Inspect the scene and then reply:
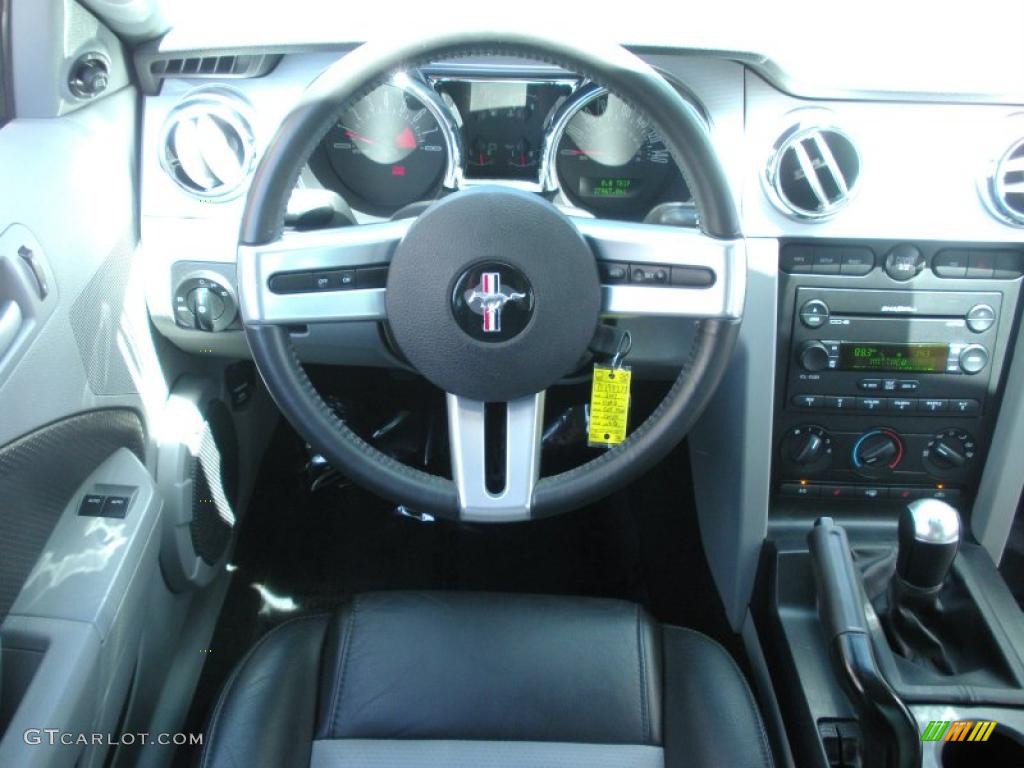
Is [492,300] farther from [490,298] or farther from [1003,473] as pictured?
[1003,473]

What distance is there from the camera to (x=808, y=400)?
1587 mm

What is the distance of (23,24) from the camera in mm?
1320

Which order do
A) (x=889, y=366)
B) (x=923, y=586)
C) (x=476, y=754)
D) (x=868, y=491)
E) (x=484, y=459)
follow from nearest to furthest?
(x=476, y=754)
(x=484, y=459)
(x=923, y=586)
(x=889, y=366)
(x=868, y=491)

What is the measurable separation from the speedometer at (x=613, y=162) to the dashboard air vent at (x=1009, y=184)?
45cm

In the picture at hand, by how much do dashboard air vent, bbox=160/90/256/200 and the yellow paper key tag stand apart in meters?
0.62

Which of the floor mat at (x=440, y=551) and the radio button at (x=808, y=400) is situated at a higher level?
the radio button at (x=808, y=400)

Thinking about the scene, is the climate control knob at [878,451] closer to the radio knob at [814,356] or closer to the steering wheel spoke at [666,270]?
the radio knob at [814,356]

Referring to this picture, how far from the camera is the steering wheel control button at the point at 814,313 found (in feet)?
5.00

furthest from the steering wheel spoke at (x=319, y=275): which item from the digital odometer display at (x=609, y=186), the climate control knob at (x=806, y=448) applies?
the climate control knob at (x=806, y=448)

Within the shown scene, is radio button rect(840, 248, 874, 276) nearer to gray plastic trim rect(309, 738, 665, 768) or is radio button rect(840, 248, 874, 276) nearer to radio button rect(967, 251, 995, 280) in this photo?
radio button rect(967, 251, 995, 280)

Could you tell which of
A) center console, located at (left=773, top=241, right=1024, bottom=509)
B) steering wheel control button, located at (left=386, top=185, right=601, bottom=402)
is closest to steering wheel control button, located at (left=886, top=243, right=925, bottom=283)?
center console, located at (left=773, top=241, right=1024, bottom=509)

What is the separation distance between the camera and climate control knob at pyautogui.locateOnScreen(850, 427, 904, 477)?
1609 mm

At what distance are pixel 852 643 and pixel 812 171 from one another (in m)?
0.67

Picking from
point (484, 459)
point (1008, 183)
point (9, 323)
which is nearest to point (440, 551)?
point (484, 459)
